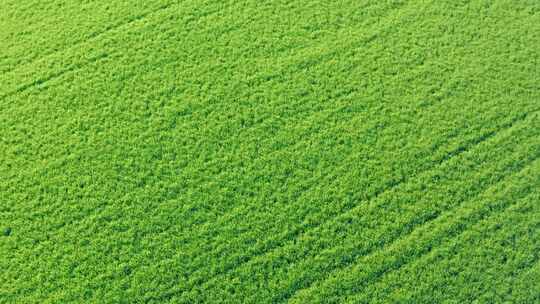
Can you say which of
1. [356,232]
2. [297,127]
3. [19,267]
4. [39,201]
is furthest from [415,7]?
[19,267]

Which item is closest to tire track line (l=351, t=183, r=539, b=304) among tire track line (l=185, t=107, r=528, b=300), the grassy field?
the grassy field

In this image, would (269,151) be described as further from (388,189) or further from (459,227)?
(459,227)

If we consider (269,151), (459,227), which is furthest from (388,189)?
(269,151)

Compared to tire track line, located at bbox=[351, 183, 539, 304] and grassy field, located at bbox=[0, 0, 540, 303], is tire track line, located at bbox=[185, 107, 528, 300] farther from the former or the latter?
tire track line, located at bbox=[351, 183, 539, 304]

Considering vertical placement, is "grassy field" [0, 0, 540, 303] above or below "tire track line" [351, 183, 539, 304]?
above

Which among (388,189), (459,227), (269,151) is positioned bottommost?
(459,227)

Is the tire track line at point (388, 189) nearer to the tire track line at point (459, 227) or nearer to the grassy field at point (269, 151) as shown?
the grassy field at point (269, 151)

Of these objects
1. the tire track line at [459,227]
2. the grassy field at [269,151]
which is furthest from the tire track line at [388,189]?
the tire track line at [459,227]

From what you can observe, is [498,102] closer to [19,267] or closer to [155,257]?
[155,257]
